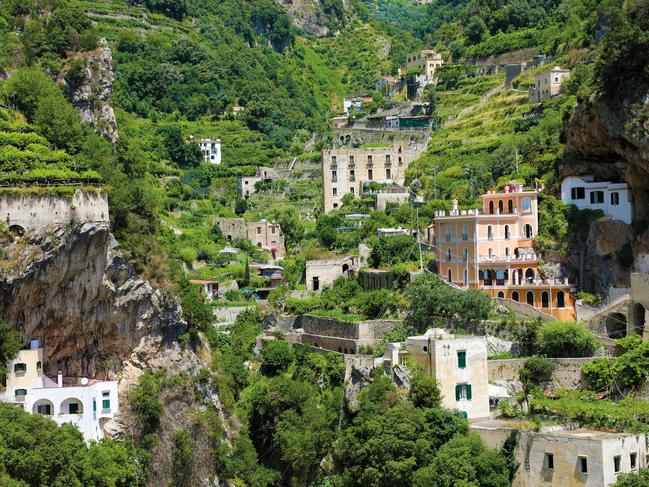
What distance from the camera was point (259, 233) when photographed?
8956cm

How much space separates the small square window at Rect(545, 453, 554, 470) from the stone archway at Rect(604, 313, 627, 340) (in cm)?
1123

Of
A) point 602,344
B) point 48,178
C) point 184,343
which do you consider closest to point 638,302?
point 602,344

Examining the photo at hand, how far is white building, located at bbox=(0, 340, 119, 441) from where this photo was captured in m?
55.1

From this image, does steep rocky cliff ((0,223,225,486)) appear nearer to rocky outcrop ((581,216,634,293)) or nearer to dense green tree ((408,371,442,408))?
dense green tree ((408,371,442,408))

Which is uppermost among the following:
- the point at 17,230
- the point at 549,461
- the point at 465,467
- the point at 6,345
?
the point at 17,230

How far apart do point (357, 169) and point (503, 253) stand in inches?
1113

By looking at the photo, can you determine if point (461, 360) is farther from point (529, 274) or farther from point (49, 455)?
point (49, 455)

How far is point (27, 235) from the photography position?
56031mm

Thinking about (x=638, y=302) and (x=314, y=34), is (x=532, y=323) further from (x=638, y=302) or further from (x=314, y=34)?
(x=314, y=34)

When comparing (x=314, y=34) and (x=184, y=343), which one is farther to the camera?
(x=314, y=34)

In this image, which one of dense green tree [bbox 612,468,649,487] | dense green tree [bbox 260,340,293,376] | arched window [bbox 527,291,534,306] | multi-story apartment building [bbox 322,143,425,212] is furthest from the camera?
multi-story apartment building [bbox 322,143,425,212]

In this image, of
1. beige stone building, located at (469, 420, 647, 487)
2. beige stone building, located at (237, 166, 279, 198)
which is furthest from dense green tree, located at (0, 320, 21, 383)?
beige stone building, located at (237, 166, 279, 198)

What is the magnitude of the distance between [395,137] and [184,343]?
4209cm

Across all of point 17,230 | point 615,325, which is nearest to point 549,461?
point 615,325
